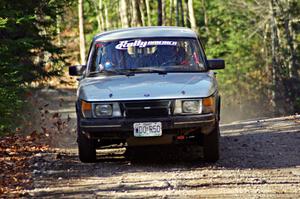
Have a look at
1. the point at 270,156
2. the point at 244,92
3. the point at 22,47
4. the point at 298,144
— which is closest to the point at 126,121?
the point at 270,156

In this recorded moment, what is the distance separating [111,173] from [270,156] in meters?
2.98

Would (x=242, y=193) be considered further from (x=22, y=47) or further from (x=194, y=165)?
(x=22, y=47)

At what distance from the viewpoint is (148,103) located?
9.00 metres

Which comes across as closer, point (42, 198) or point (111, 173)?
point (42, 198)

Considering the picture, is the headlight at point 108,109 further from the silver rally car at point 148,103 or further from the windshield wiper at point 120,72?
the windshield wiper at point 120,72

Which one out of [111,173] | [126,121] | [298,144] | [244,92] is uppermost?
[126,121]

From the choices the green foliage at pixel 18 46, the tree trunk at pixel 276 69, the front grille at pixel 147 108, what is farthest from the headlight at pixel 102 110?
the tree trunk at pixel 276 69

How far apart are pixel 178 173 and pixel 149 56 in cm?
232

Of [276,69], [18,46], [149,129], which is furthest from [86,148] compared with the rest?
[276,69]

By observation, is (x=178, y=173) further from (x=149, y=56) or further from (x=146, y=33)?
(x=146, y=33)

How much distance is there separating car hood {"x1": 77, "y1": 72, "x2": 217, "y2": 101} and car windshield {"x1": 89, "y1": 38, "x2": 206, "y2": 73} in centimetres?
36

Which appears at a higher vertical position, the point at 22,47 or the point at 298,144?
the point at 22,47

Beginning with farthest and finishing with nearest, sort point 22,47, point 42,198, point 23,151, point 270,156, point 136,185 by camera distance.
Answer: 1. point 22,47
2. point 23,151
3. point 270,156
4. point 136,185
5. point 42,198

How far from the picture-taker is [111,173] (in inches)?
349
